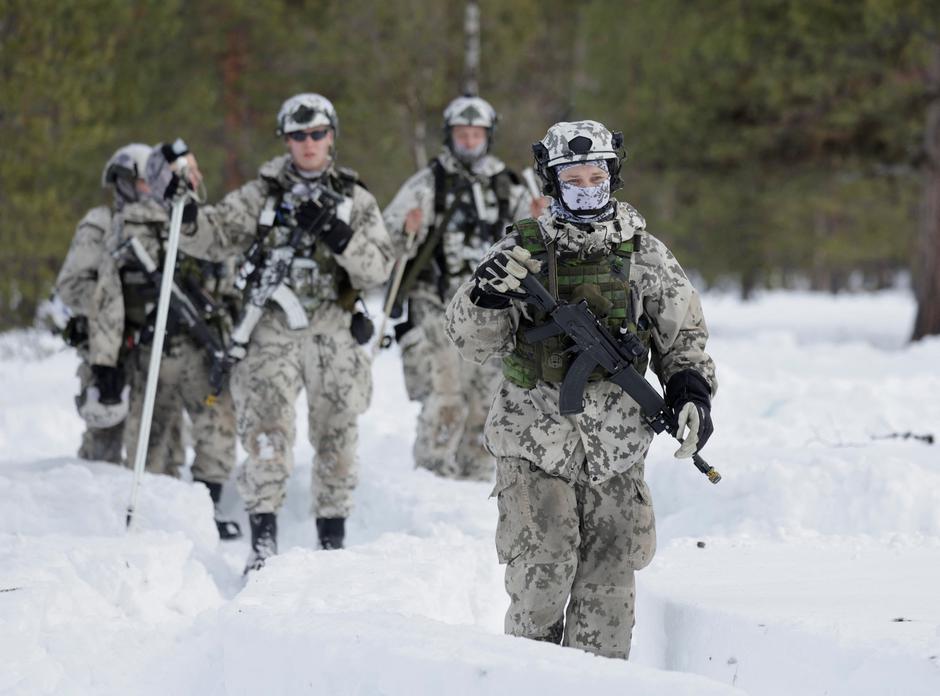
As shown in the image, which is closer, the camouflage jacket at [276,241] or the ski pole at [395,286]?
the camouflage jacket at [276,241]

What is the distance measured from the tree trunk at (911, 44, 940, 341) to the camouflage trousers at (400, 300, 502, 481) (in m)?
10.6

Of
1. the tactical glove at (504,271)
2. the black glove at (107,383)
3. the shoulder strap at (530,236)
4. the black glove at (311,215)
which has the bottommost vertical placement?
the black glove at (107,383)

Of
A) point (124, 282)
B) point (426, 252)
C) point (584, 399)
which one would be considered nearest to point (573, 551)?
point (584, 399)

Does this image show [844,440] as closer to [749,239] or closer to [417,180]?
[417,180]

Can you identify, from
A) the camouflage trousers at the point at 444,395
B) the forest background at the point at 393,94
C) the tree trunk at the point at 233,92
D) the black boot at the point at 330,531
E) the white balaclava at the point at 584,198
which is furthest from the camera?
the tree trunk at the point at 233,92

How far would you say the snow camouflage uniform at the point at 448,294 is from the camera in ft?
→ 26.6

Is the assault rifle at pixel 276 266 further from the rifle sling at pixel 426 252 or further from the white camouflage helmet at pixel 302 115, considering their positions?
the rifle sling at pixel 426 252

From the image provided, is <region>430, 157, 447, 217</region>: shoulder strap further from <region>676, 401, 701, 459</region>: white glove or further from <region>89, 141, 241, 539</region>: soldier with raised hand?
<region>676, 401, 701, 459</region>: white glove

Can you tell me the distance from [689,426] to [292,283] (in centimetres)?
303

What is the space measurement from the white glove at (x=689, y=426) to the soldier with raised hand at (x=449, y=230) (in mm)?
4048

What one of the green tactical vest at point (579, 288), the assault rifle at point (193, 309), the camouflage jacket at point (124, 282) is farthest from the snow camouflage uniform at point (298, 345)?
the green tactical vest at point (579, 288)

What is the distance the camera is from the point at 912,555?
555 centimetres

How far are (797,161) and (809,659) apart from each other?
14.6 metres

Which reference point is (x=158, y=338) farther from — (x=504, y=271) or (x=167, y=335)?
(x=504, y=271)
